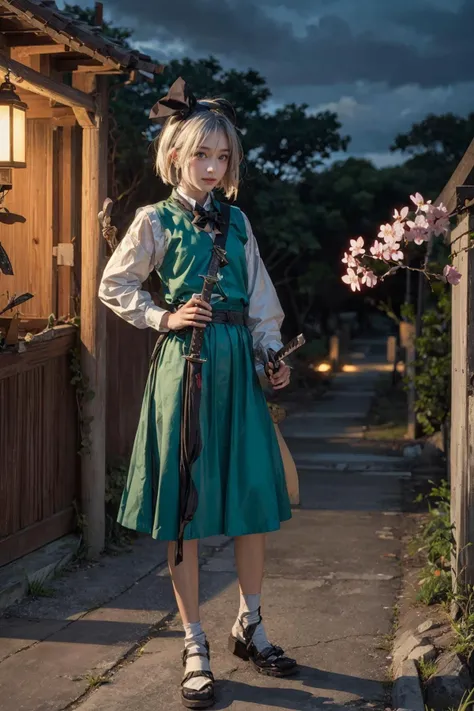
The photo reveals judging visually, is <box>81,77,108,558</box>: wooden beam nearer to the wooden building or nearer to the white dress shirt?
the wooden building

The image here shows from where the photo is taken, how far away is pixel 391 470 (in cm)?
938

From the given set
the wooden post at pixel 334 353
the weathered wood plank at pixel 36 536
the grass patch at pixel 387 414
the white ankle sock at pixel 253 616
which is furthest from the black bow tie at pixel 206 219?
the wooden post at pixel 334 353

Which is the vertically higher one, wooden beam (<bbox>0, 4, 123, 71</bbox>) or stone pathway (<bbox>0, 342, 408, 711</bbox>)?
wooden beam (<bbox>0, 4, 123, 71</bbox>)

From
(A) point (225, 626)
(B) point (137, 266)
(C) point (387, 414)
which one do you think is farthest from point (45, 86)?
(C) point (387, 414)

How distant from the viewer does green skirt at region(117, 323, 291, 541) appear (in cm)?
379

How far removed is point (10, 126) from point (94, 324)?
1329 millimetres

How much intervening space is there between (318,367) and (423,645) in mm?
14847

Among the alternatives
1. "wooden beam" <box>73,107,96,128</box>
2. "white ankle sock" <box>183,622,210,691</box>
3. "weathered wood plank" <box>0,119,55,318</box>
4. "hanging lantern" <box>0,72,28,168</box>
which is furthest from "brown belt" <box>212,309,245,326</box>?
"weathered wood plank" <box>0,119,55,318</box>

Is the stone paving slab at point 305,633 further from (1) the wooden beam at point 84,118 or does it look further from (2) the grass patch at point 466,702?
(1) the wooden beam at point 84,118

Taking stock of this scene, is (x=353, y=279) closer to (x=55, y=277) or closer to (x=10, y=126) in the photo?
(x=10, y=126)

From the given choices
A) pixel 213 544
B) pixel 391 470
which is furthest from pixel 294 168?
pixel 213 544

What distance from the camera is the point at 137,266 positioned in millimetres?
3867

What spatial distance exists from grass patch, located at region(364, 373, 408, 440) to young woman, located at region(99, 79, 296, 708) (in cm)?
709

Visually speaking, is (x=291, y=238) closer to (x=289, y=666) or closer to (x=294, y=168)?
(x=294, y=168)
